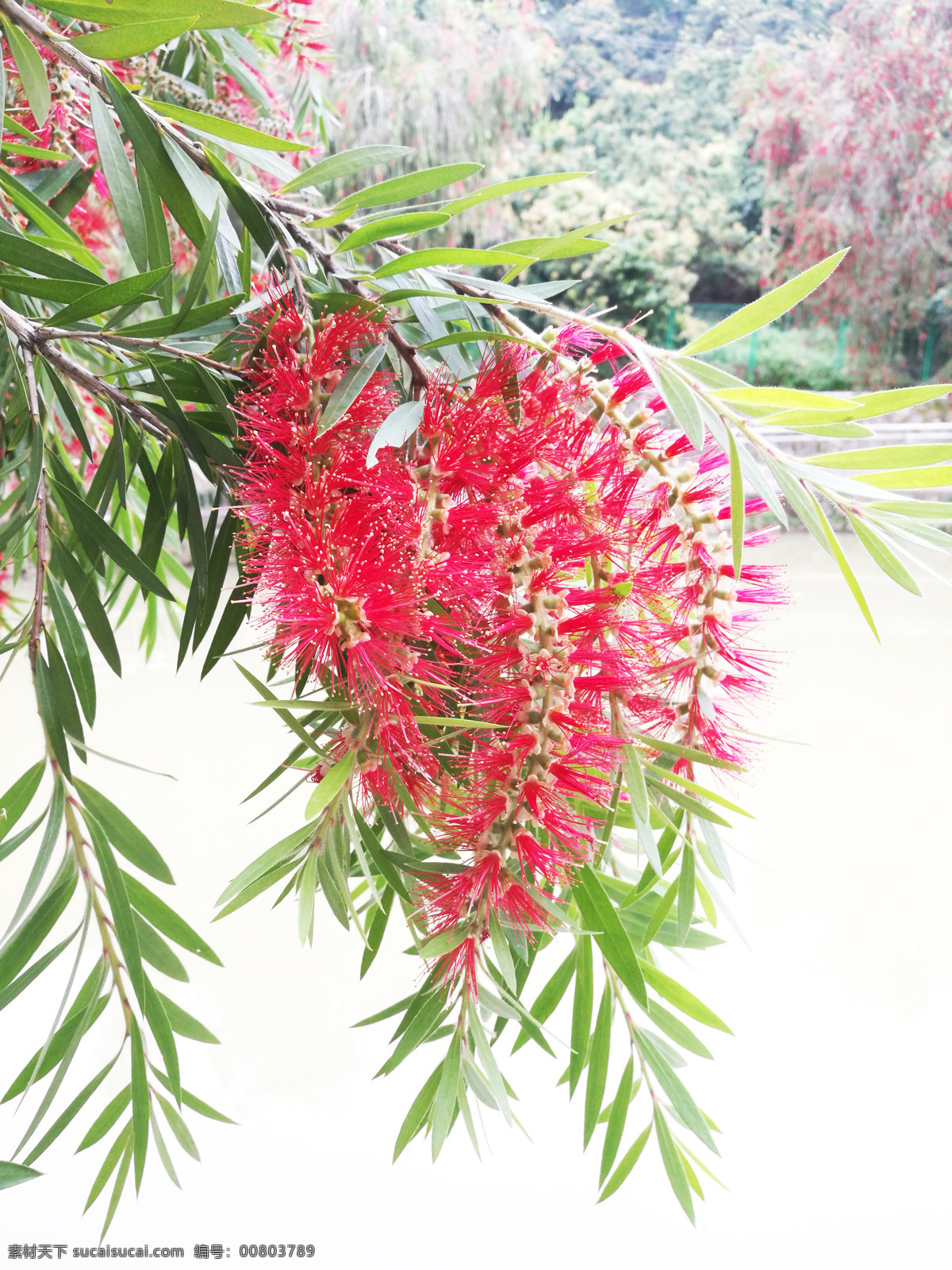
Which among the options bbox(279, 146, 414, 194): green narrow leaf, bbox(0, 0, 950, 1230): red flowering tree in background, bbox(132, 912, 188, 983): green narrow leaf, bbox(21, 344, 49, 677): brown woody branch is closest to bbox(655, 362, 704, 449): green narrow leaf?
bbox(0, 0, 950, 1230): red flowering tree in background

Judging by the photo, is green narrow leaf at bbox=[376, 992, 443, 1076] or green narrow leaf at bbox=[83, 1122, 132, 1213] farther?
green narrow leaf at bbox=[83, 1122, 132, 1213]

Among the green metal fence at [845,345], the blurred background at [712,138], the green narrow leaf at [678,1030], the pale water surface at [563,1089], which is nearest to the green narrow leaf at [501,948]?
the green narrow leaf at [678,1030]

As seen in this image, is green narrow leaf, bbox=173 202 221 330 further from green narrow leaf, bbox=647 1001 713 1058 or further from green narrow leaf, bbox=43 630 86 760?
green narrow leaf, bbox=647 1001 713 1058

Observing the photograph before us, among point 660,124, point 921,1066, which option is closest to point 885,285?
point 660,124

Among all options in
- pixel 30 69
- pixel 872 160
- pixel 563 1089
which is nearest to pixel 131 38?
pixel 30 69

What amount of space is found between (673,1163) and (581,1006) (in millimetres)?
118

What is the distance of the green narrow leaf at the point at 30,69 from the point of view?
0.30 m

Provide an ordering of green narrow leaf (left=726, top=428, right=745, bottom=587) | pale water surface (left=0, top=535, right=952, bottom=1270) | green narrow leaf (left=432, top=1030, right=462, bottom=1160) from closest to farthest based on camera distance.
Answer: green narrow leaf (left=726, top=428, right=745, bottom=587)
green narrow leaf (left=432, top=1030, right=462, bottom=1160)
pale water surface (left=0, top=535, right=952, bottom=1270)

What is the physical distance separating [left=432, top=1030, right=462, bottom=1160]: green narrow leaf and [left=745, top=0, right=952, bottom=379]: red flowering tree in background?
506cm

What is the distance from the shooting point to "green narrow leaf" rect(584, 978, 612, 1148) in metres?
0.45

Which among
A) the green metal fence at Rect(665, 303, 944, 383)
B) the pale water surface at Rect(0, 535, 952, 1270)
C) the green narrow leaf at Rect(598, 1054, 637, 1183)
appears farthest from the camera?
the green metal fence at Rect(665, 303, 944, 383)

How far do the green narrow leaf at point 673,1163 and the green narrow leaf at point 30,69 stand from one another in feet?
1.64

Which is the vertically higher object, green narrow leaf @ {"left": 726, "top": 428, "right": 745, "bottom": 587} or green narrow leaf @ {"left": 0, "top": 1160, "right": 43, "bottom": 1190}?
green narrow leaf @ {"left": 726, "top": 428, "right": 745, "bottom": 587}

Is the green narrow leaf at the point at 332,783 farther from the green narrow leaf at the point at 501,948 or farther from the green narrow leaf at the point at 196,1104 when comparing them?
the green narrow leaf at the point at 196,1104
